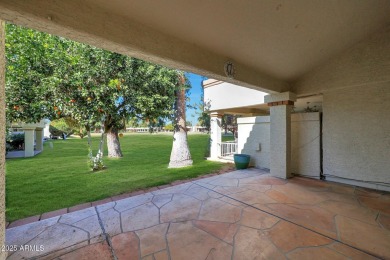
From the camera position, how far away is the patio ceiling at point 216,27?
2234 millimetres

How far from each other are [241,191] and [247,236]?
1993 mm

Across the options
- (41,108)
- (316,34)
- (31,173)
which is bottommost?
(31,173)

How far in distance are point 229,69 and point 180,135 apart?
5.54 m

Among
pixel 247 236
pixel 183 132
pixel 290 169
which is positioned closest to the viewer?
pixel 247 236

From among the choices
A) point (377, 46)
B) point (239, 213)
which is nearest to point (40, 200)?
point (239, 213)

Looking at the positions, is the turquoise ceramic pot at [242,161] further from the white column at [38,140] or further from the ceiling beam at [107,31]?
the white column at [38,140]

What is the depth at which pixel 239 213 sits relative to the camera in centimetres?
349

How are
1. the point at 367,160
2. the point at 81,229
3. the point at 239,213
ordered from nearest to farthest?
the point at 81,229 → the point at 239,213 → the point at 367,160

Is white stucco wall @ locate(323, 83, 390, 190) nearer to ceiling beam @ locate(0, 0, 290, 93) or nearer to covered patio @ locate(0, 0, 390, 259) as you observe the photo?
covered patio @ locate(0, 0, 390, 259)

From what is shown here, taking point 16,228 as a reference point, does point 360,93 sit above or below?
above

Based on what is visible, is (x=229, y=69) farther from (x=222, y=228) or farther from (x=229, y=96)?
(x=229, y=96)

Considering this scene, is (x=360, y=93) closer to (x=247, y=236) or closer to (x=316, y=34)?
→ (x=316, y=34)

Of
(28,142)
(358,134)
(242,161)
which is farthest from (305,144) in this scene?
(28,142)

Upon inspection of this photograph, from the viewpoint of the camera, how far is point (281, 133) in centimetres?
580
